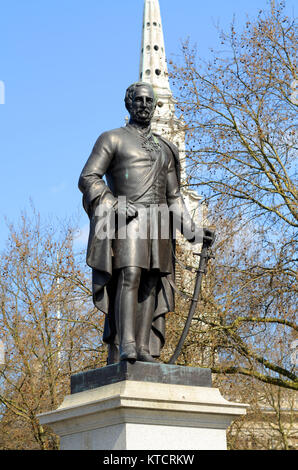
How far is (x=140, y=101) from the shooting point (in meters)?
7.63

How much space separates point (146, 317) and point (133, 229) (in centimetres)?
80

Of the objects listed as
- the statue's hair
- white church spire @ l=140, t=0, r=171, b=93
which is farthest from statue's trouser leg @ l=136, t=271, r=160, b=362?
white church spire @ l=140, t=0, r=171, b=93

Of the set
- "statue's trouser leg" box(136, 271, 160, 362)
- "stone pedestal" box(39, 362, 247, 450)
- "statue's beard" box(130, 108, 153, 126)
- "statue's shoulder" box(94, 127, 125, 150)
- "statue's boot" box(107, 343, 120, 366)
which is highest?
"statue's beard" box(130, 108, 153, 126)

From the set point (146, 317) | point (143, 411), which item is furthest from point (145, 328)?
point (143, 411)

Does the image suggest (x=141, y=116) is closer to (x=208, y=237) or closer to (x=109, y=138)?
(x=109, y=138)

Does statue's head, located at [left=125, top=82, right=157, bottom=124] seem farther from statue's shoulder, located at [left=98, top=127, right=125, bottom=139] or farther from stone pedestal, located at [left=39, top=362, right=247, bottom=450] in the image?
stone pedestal, located at [left=39, top=362, right=247, bottom=450]

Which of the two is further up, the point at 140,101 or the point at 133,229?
the point at 140,101

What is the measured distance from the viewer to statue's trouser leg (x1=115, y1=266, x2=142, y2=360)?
23.0 feet

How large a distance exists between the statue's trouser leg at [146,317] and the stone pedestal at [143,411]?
1.17 feet

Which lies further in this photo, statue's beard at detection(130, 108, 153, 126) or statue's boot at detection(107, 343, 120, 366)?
statue's beard at detection(130, 108, 153, 126)

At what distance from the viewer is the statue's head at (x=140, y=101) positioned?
7.62 m

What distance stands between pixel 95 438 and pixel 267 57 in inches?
474

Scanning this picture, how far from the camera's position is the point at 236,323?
15961 millimetres

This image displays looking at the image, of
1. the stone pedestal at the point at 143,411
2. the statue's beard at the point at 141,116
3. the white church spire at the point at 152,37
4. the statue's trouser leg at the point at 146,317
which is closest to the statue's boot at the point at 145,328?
the statue's trouser leg at the point at 146,317
